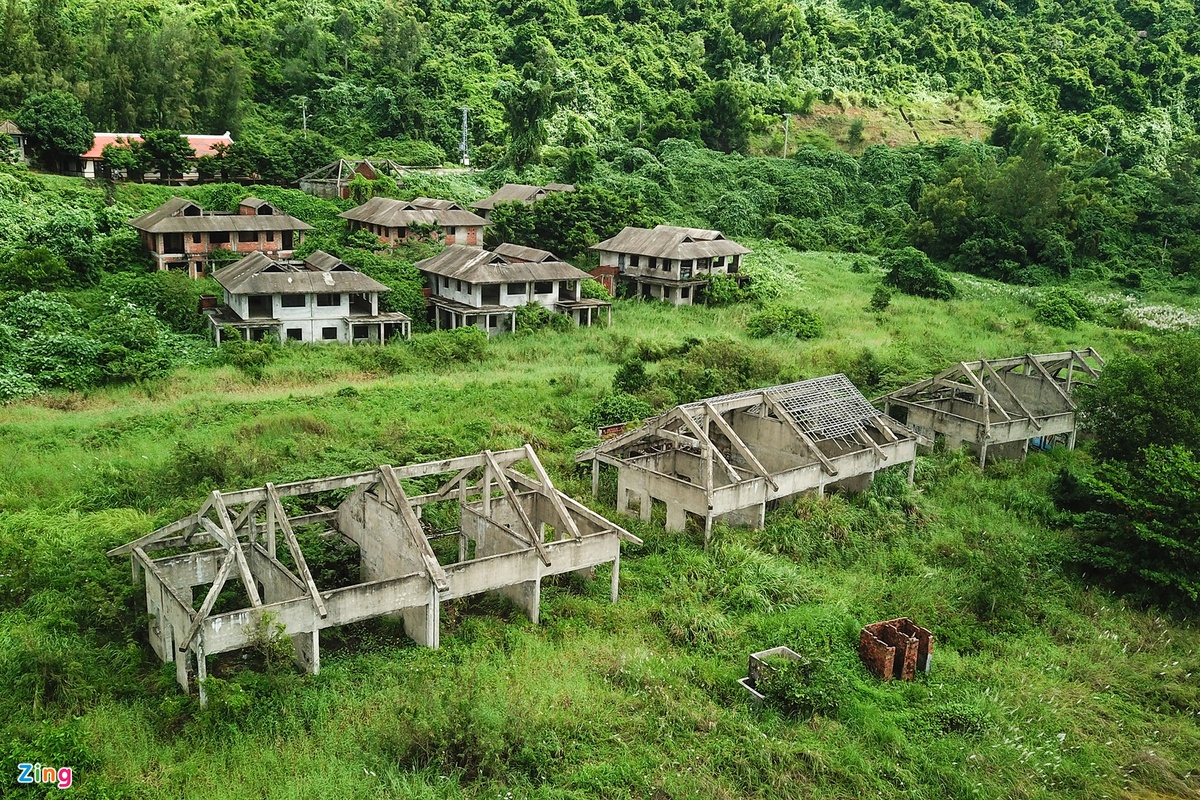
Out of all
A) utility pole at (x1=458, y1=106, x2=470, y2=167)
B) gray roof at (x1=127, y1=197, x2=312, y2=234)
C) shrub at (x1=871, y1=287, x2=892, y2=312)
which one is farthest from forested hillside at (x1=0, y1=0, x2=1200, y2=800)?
gray roof at (x1=127, y1=197, x2=312, y2=234)

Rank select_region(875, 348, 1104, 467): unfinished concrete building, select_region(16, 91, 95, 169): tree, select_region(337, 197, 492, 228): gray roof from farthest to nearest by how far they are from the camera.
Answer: select_region(337, 197, 492, 228): gray roof < select_region(16, 91, 95, 169): tree < select_region(875, 348, 1104, 467): unfinished concrete building

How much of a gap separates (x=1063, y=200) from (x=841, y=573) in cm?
4416

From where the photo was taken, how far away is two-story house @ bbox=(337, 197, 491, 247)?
45375 millimetres

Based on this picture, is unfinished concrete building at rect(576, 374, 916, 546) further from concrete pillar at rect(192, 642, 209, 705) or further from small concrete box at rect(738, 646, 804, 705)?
concrete pillar at rect(192, 642, 209, 705)

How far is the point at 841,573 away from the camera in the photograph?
20.6m

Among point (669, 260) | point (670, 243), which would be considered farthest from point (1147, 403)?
point (670, 243)

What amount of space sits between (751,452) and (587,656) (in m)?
9.15

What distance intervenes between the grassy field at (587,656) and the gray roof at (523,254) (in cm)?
1531

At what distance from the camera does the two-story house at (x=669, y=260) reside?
44.7 meters

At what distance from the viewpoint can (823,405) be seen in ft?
82.3

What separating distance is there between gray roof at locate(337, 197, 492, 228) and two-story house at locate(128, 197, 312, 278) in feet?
13.8

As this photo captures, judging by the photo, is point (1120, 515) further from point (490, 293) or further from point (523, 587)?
point (490, 293)

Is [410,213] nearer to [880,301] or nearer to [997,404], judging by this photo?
[880,301]

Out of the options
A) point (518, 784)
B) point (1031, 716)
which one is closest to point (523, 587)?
point (518, 784)
